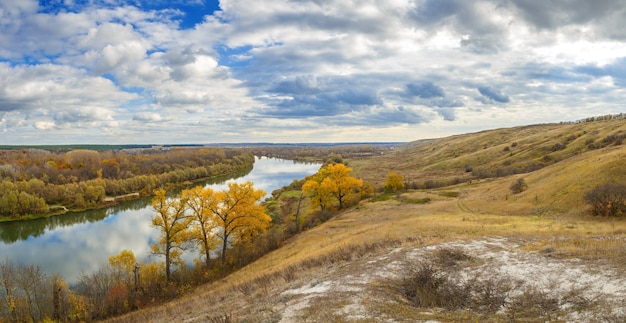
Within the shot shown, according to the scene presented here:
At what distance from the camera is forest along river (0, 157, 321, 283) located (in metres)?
42.3

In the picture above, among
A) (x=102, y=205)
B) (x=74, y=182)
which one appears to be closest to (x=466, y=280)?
(x=102, y=205)

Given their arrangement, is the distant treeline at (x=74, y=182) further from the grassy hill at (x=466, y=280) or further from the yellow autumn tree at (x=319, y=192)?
the grassy hill at (x=466, y=280)

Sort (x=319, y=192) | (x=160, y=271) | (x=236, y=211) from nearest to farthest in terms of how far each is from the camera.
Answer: (x=160, y=271), (x=236, y=211), (x=319, y=192)

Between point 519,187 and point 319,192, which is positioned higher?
point 519,187

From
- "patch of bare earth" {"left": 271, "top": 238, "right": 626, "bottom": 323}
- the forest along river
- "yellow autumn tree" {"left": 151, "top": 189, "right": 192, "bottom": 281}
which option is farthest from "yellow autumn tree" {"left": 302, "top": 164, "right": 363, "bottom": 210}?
"patch of bare earth" {"left": 271, "top": 238, "right": 626, "bottom": 323}

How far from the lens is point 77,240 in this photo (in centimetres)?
5425

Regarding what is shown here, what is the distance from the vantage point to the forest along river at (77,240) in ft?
139

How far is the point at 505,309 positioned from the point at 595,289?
2657mm

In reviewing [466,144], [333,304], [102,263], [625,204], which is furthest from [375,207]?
[466,144]

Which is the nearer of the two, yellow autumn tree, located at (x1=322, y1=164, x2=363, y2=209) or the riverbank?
yellow autumn tree, located at (x1=322, y1=164, x2=363, y2=209)

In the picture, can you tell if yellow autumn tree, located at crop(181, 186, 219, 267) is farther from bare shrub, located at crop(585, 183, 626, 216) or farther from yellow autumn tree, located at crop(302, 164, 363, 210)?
bare shrub, located at crop(585, 183, 626, 216)

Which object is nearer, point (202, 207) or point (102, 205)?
point (202, 207)

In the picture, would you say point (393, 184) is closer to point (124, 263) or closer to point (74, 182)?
point (124, 263)

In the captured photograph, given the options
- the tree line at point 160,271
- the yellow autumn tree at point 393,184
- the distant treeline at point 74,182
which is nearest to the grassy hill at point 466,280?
the tree line at point 160,271
